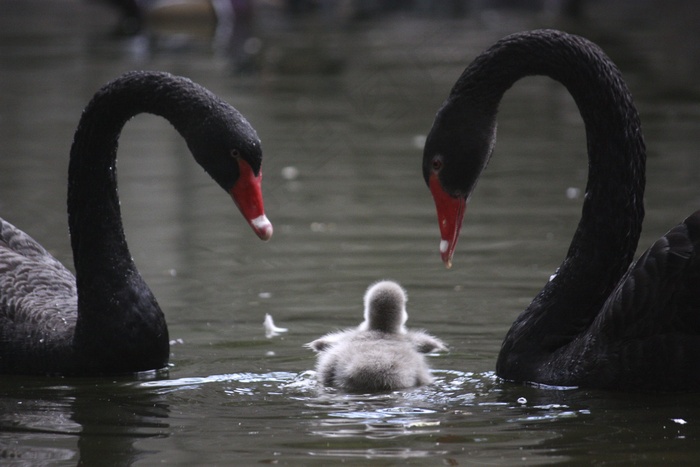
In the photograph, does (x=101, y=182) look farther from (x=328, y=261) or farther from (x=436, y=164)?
(x=328, y=261)

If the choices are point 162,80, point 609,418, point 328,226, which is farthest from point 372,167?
point 609,418

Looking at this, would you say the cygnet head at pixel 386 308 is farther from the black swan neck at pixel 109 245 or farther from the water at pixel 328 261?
the black swan neck at pixel 109 245

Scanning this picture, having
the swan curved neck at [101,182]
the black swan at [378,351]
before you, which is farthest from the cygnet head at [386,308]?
the swan curved neck at [101,182]

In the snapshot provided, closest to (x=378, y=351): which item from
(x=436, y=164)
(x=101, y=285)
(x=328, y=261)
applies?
(x=436, y=164)

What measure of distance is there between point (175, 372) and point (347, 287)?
53.8 inches

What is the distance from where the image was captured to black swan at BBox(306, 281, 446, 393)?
4484mm

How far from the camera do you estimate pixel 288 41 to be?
66.2 feet

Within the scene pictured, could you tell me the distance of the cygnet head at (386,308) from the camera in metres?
4.79

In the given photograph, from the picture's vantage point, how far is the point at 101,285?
16.2 feet

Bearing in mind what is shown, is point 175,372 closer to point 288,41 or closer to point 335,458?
point 335,458

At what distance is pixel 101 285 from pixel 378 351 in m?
1.06

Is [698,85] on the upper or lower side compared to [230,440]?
upper

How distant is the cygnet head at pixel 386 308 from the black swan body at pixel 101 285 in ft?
2.48

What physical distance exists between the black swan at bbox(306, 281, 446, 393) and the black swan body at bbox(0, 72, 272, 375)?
655 millimetres
